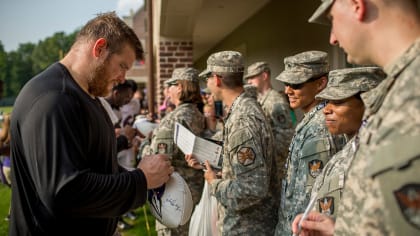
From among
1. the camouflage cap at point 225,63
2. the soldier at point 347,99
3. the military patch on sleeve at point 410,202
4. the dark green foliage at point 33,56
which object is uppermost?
the dark green foliage at point 33,56

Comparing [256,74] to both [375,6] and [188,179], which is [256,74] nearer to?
[188,179]

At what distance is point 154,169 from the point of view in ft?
6.68

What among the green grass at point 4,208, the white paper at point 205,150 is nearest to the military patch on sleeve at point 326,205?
the white paper at point 205,150

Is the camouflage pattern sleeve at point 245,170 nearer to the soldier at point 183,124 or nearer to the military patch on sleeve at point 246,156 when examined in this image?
the military patch on sleeve at point 246,156

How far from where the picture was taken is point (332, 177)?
1903 millimetres

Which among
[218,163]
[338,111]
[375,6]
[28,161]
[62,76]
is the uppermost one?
[375,6]

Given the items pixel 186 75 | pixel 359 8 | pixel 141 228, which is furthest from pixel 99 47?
pixel 141 228

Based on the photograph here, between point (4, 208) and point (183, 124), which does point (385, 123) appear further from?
point (4, 208)

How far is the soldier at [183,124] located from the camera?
380 centimetres

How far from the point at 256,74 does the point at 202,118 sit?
2.16 metres

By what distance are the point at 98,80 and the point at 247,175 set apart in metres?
1.16

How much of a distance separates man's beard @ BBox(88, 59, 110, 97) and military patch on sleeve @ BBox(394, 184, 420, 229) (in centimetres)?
138

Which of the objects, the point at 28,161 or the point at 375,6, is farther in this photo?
the point at 28,161

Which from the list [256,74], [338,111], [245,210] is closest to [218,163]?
[245,210]
